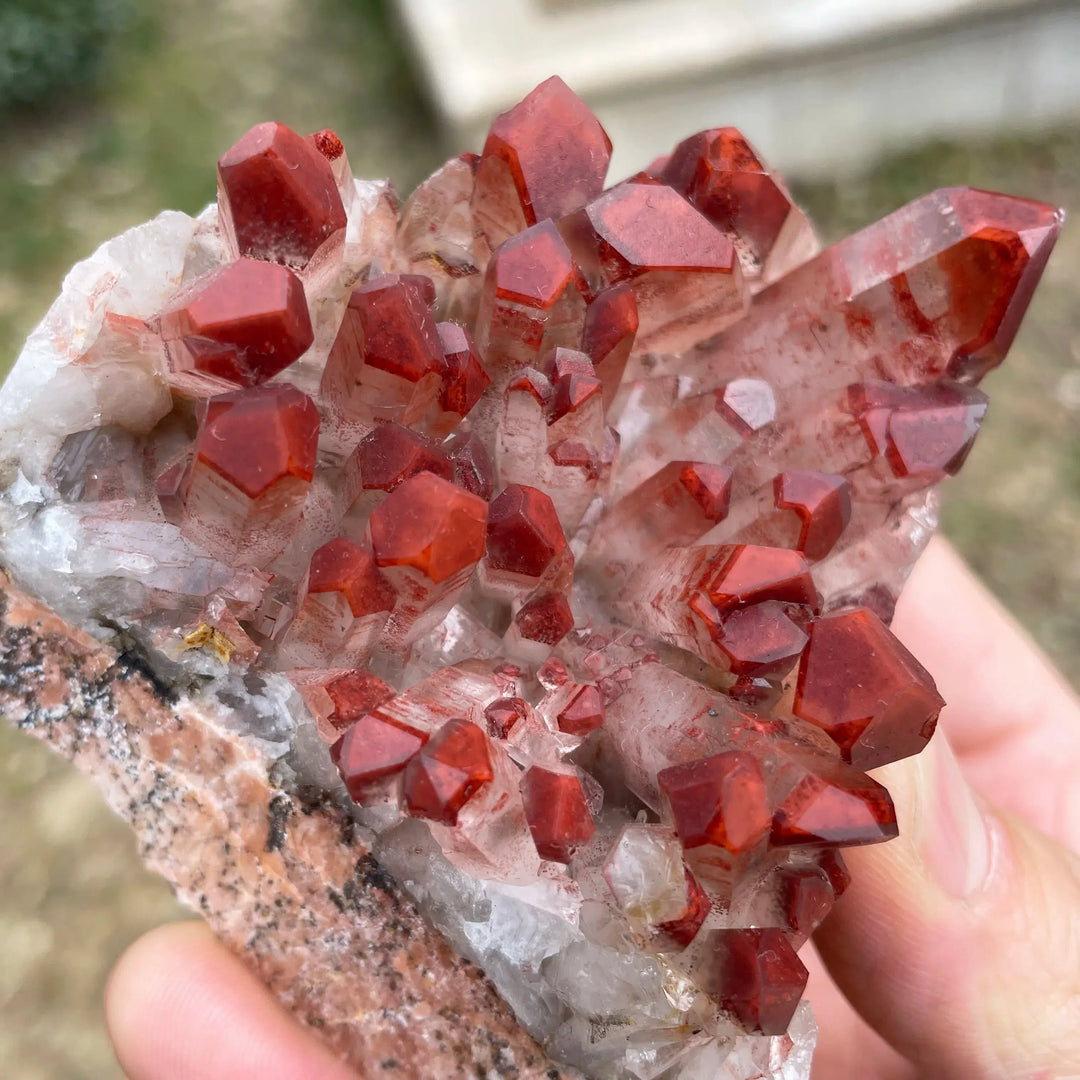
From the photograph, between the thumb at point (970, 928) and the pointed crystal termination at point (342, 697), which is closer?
the pointed crystal termination at point (342, 697)

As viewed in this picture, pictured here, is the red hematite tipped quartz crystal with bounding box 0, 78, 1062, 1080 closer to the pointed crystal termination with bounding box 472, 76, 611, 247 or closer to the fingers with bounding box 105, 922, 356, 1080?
the pointed crystal termination with bounding box 472, 76, 611, 247

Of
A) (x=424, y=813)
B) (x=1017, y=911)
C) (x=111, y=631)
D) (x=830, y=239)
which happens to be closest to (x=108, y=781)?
(x=111, y=631)

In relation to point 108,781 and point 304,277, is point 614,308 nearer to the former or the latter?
point 304,277

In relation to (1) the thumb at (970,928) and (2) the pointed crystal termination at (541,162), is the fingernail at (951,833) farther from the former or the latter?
(2) the pointed crystal termination at (541,162)

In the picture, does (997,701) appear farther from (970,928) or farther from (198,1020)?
(198,1020)

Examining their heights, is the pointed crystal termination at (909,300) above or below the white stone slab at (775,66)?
above

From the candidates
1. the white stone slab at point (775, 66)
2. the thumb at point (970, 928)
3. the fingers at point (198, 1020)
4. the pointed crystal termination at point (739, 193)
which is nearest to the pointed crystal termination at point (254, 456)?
the pointed crystal termination at point (739, 193)
